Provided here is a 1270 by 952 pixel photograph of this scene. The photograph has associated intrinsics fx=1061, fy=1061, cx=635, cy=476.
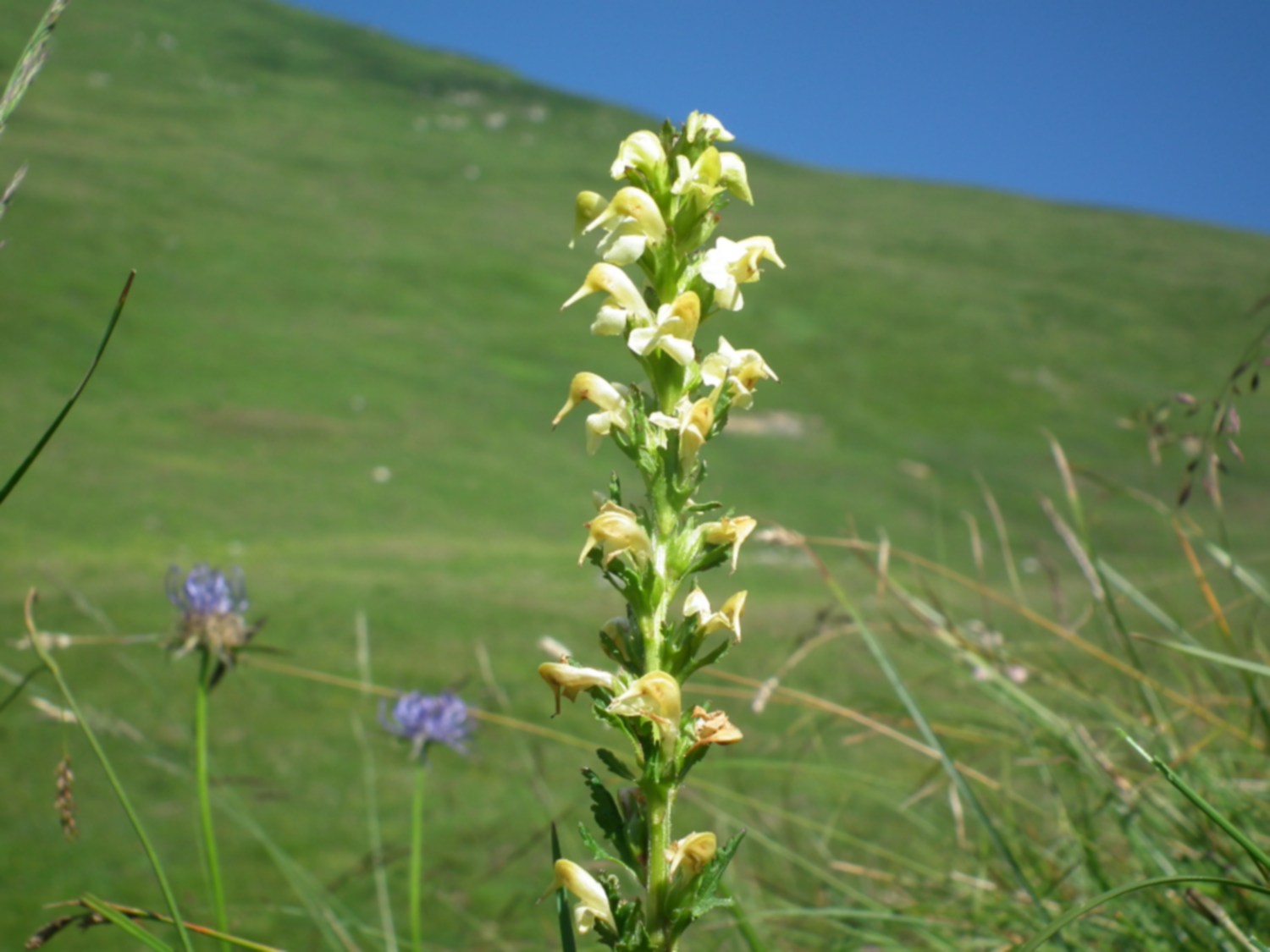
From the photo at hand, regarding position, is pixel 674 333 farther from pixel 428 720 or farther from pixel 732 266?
pixel 428 720

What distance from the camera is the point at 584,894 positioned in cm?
55

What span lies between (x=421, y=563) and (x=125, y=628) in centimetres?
193

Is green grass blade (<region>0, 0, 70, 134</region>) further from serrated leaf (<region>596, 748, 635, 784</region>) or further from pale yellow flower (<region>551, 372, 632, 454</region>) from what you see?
serrated leaf (<region>596, 748, 635, 784</region>)

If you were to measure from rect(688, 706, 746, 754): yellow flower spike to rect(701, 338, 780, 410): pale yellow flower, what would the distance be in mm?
176

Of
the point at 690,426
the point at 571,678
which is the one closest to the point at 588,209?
the point at 690,426

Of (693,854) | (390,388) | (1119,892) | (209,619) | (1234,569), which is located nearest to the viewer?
(1119,892)

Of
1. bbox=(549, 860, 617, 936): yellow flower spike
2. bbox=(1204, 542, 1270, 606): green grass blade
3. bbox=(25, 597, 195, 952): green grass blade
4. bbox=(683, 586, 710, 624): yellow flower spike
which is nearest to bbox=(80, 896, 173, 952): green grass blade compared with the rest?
bbox=(25, 597, 195, 952): green grass blade

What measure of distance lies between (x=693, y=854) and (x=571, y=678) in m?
0.11

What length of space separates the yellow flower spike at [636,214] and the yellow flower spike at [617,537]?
0.53 ft

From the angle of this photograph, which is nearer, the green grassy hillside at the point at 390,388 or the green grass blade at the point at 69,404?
the green grass blade at the point at 69,404

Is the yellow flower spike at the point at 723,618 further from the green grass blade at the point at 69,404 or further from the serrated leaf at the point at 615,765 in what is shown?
the green grass blade at the point at 69,404

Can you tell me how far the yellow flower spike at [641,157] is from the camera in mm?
625

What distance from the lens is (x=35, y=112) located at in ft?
51.3

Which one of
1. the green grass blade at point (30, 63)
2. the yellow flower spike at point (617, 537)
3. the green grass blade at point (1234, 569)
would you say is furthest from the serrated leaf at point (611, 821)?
the green grass blade at point (1234, 569)
